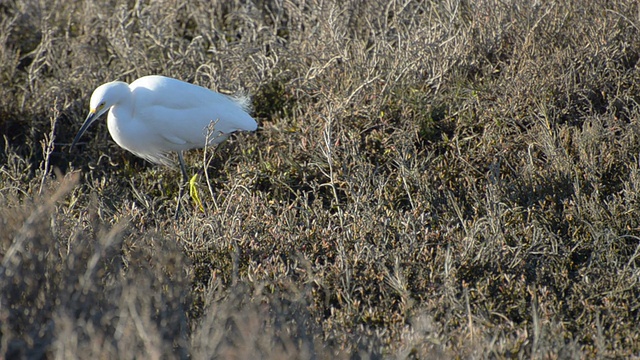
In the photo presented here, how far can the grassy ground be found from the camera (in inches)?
89.2

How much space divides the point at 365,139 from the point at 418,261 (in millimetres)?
1050

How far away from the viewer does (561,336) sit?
234 cm

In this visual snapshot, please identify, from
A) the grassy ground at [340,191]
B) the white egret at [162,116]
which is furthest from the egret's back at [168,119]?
the grassy ground at [340,191]

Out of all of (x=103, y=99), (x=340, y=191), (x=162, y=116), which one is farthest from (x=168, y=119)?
(x=340, y=191)

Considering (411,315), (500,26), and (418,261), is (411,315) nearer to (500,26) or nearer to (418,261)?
(418,261)

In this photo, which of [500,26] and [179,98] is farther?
[500,26]

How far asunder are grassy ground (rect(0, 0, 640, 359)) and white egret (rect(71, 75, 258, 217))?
0.58 ft

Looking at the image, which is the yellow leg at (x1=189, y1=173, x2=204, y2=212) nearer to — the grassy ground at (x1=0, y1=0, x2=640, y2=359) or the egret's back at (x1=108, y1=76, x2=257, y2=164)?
the grassy ground at (x1=0, y1=0, x2=640, y2=359)

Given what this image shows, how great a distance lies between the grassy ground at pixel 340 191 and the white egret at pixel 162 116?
178 mm

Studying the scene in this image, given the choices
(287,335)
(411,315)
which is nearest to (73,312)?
(287,335)

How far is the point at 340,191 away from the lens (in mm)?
3615

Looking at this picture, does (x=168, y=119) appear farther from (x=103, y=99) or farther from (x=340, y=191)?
(x=340, y=191)

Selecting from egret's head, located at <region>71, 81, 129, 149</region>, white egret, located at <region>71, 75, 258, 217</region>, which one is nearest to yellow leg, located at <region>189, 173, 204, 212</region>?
white egret, located at <region>71, 75, 258, 217</region>

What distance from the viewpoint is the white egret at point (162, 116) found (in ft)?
11.9
